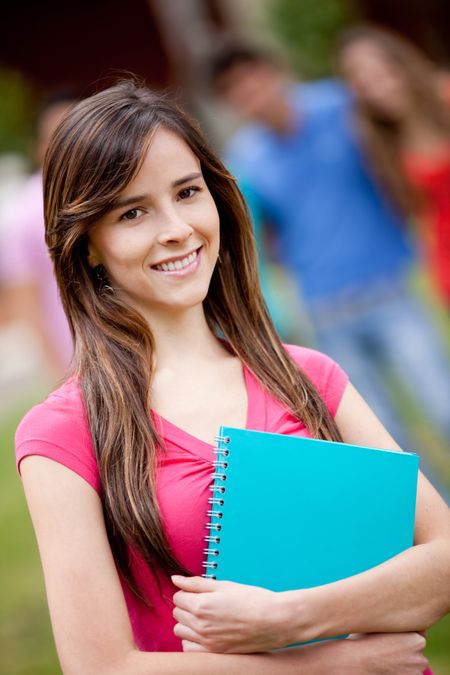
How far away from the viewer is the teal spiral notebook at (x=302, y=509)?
1804 millimetres

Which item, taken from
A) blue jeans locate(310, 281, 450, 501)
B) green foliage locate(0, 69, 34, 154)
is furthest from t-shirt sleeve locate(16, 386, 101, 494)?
green foliage locate(0, 69, 34, 154)

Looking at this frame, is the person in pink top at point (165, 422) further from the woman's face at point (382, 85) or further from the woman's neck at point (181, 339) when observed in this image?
the woman's face at point (382, 85)

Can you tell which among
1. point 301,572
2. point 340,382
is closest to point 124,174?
point 340,382

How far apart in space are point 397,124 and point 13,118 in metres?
10.5

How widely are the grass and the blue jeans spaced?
931 mm

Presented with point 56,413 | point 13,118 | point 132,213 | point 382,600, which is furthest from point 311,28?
point 382,600

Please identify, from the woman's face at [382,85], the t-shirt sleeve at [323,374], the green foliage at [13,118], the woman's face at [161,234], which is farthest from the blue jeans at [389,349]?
the green foliage at [13,118]

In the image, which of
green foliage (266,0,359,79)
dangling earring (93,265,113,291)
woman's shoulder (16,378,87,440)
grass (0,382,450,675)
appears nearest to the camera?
woman's shoulder (16,378,87,440)

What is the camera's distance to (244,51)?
489cm

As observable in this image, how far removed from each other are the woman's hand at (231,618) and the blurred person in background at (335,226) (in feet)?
9.34

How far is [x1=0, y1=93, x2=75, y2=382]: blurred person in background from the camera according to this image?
176 inches

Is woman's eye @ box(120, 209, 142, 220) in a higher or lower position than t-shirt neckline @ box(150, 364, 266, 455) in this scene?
higher

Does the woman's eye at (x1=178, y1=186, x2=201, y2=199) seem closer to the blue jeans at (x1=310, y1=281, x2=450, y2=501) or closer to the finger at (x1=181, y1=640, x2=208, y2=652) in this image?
the finger at (x1=181, y1=640, x2=208, y2=652)

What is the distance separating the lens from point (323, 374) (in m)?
2.12
